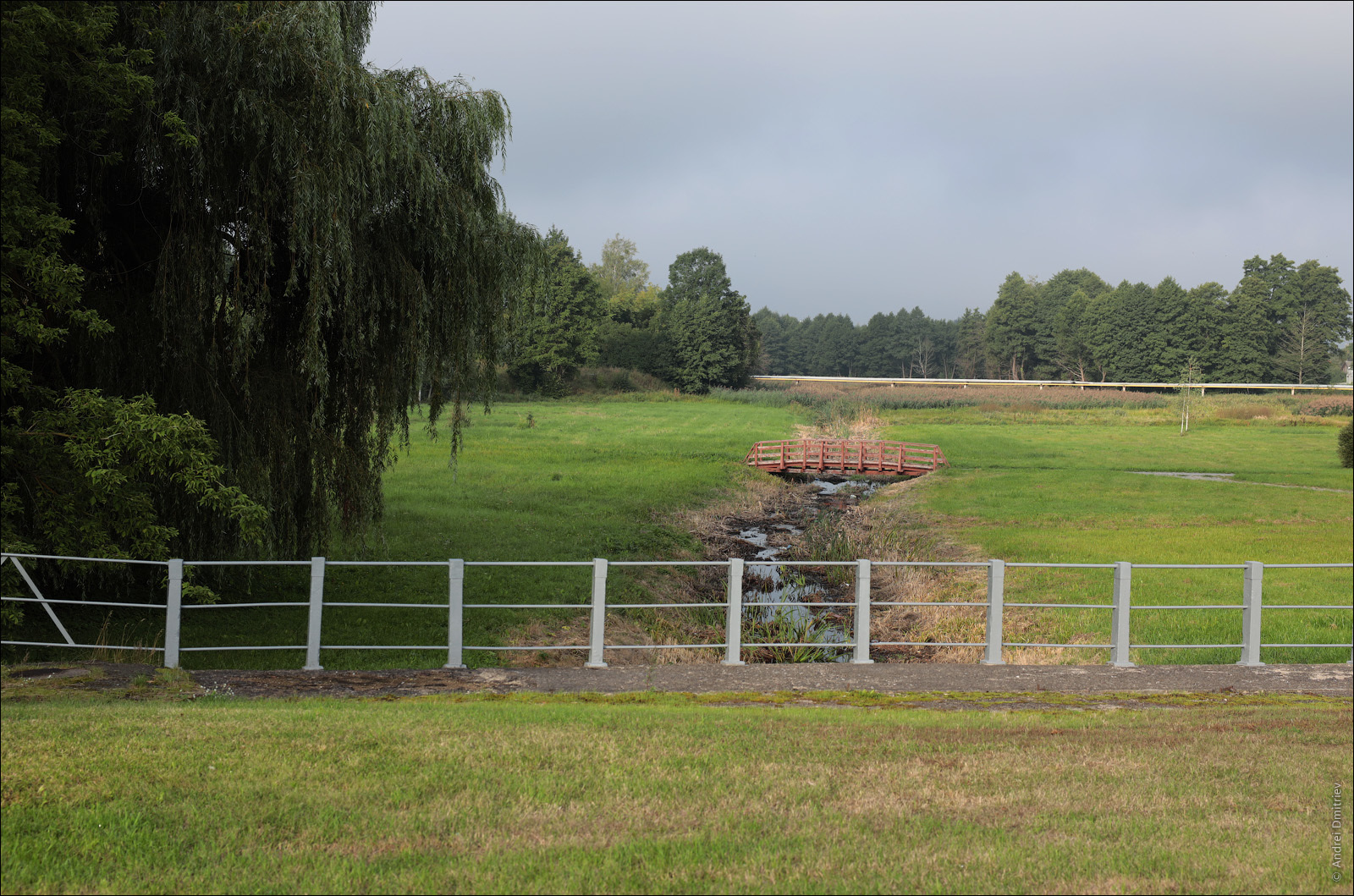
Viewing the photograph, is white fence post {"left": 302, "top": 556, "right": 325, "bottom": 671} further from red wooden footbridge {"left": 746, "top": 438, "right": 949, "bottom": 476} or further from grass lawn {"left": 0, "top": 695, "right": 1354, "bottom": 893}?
red wooden footbridge {"left": 746, "top": 438, "right": 949, "bottom": 476}

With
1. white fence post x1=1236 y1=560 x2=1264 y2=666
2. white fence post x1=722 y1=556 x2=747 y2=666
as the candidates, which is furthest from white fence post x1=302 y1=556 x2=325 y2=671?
white fence post x1=1236 y1=560 x2=1264 y2=666

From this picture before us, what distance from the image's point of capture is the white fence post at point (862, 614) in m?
11.3

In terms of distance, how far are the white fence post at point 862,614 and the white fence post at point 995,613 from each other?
1461mm

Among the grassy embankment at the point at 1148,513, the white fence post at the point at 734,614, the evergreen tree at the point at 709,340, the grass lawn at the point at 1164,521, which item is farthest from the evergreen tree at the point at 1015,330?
the white fence post at the point at 734,614

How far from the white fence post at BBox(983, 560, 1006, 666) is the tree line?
253ft

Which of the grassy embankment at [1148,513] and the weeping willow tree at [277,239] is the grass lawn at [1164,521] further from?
the weeping willow tree at [277,239]

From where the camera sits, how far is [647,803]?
5828 mm

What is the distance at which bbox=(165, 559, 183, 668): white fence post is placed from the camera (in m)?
10.4

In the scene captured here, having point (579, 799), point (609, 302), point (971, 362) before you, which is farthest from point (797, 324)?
point (579, 799)

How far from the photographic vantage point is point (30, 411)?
11.5 metres

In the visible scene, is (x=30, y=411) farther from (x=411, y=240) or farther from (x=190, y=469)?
(x=411, y=240)

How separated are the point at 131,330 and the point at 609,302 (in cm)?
9345

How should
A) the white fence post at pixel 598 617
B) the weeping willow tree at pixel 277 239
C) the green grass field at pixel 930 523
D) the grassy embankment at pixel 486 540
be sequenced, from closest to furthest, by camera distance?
the white fence post at pixel 598 617, the weeping willow tree at pixel 277 239, the grassy embankment at pixel 486 540, the green grass field at pixel 930 523

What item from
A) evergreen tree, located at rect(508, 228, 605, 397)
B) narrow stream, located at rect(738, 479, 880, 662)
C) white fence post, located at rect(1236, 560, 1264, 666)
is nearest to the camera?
white fence post, located at rect(1236, 560, 1264, 666)
